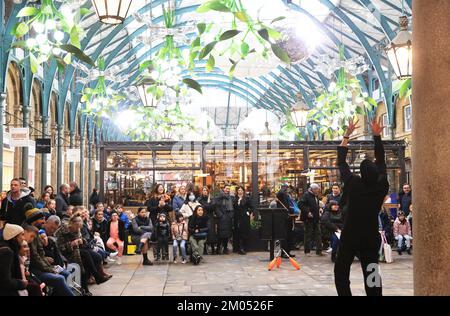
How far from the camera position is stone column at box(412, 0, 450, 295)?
2.46 m

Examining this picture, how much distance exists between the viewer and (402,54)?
7199 mm

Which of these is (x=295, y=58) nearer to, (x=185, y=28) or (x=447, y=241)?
(x=185, y=28)

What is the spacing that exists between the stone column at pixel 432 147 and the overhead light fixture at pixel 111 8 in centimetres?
357

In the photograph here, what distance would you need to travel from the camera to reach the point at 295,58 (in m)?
6.83

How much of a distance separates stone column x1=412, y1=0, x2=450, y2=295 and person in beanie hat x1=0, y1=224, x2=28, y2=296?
3.40 meters

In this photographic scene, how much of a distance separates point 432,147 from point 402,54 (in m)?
5.11

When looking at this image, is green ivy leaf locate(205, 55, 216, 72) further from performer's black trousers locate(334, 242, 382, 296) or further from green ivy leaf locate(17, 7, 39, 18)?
performer's black trousers locate(334, 242, 382, 296)

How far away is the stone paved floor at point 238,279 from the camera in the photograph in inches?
314

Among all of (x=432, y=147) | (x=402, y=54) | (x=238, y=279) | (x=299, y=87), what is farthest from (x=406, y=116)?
(x=432, y=147)

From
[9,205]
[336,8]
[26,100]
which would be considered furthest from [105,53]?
[9,205]

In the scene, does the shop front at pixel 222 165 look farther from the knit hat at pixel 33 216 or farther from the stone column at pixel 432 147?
the stone column at pixel 432 147

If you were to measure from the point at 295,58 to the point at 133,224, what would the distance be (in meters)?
6.49

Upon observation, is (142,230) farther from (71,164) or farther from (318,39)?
(71,164)

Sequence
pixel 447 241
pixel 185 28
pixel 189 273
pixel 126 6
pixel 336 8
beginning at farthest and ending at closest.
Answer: pixel 336 8 → pixel 189 273 → pixel 185 28 → pixel 126 6 → pixel 447 241
